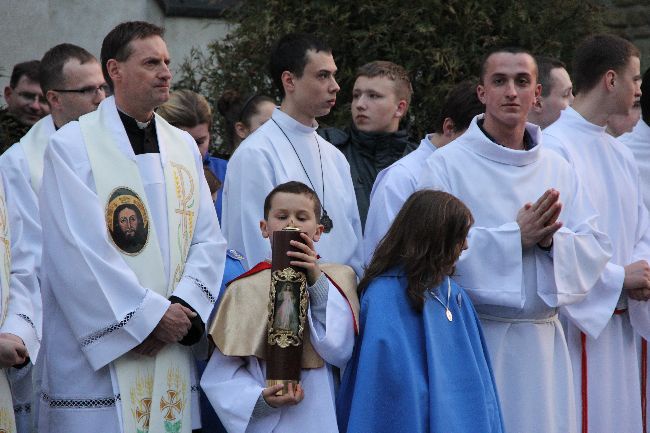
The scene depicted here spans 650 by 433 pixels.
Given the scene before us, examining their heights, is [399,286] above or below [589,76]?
below

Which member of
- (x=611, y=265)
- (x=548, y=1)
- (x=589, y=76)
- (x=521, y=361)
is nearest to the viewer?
(x=521, y=361)

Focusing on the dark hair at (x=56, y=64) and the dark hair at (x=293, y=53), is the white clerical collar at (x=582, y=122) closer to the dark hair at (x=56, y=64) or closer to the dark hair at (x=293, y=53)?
the dark hair at (x=293, y=53)

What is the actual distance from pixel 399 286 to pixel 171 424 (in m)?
1.19

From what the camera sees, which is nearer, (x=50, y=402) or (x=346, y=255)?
(x=50, y=402)

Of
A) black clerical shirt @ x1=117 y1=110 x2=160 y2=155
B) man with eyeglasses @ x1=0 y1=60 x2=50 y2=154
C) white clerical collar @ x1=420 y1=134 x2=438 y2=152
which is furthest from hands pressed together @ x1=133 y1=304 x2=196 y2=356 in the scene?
man with eyeglasses @ x1=0 y1=60 x2=50 y2=154

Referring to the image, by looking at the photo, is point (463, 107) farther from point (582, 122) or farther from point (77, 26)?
point (77, 26)

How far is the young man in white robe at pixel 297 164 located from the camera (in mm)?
6730

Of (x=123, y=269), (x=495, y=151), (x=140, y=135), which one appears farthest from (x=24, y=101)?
(x=495, y=151)

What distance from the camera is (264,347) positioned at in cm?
554

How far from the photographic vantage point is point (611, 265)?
685 centimetres

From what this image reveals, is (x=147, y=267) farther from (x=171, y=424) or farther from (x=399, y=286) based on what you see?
(x=399, y=286)

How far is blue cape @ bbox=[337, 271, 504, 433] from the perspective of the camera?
5.43 metres

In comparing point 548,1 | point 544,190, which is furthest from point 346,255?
point 548,1

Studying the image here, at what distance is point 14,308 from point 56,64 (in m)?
2.00
